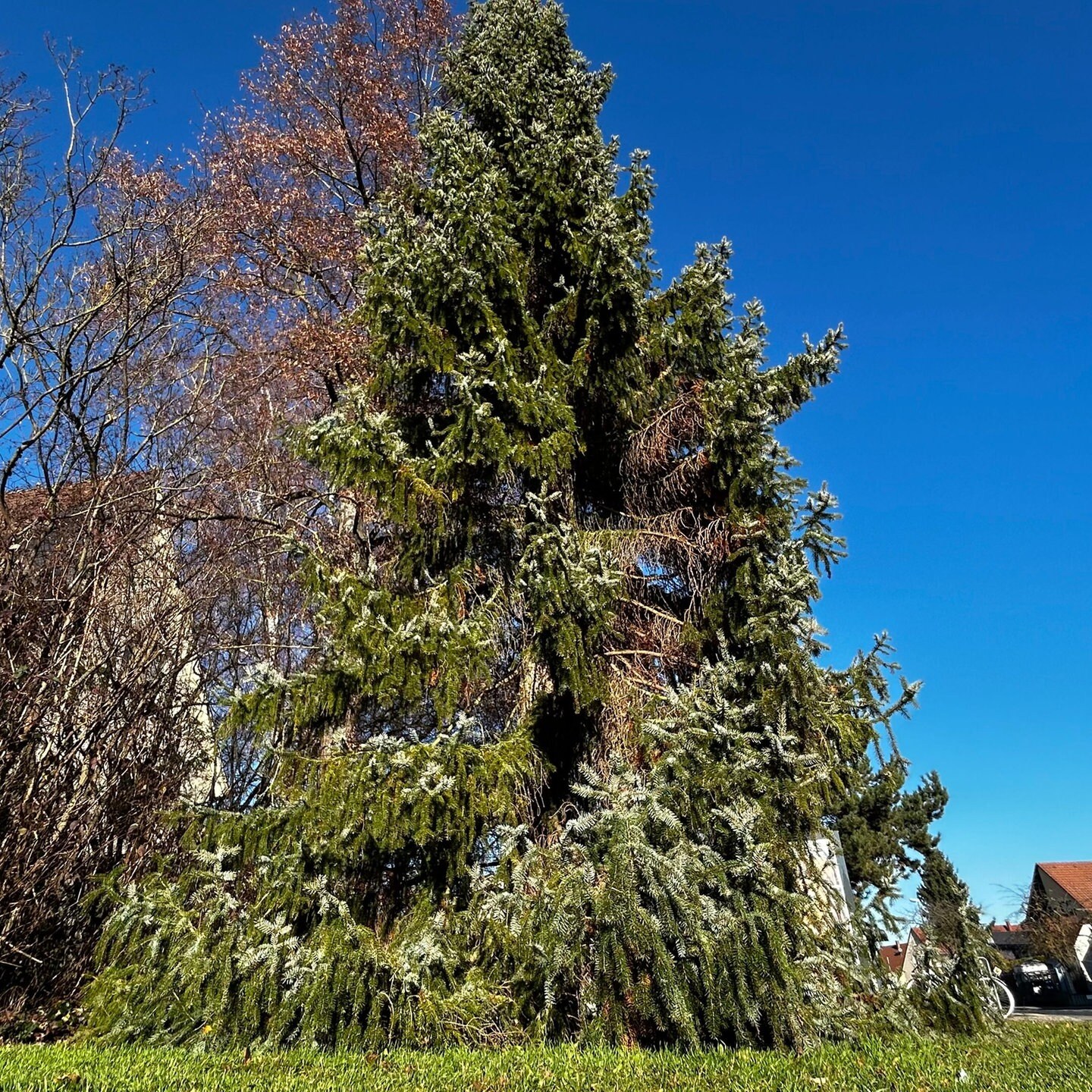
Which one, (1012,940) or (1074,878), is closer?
(1074,878)

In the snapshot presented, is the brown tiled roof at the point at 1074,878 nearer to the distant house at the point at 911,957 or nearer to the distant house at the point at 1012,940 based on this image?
the distant house at the point at 1012,940

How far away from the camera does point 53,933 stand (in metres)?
5.99

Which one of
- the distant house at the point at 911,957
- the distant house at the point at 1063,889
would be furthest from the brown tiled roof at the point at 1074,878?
the distant house at the point at 911,957

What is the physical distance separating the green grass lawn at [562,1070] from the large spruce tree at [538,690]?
36 cm

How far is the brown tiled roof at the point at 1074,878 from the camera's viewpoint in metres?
34.2

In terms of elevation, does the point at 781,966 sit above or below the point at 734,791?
below

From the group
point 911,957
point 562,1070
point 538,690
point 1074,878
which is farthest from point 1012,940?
point 562,1070

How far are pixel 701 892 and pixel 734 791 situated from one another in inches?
26.6

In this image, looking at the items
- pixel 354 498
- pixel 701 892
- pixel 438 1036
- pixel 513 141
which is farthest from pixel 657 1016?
pixel 513 141

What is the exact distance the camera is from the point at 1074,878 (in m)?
36.2

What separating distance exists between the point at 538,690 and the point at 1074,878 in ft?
135

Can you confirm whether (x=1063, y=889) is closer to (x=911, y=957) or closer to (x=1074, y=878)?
(x=1074, y=878)

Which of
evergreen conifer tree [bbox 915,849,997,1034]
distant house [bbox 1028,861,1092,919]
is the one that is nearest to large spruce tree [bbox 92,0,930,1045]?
evergreen conifer tree [bbox 915,849,997,1034]

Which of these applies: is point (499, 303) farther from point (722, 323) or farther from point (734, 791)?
point (734, 791)
